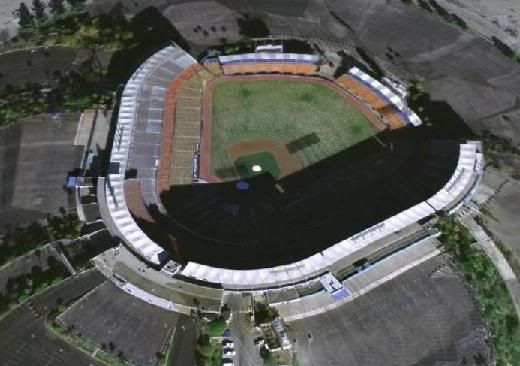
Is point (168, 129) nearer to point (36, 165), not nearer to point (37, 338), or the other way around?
point (36, 165)

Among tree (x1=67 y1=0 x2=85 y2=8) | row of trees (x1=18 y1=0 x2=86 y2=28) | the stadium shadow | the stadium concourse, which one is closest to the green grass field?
the stadium concourse

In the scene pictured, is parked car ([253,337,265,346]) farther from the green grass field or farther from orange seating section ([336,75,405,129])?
orange seating section ([336,75,405,129])

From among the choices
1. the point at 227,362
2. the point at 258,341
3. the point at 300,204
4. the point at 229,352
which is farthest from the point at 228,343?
the point at 300,204

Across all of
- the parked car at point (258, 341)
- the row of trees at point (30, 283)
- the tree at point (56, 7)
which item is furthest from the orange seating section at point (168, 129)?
the tree at point (56, 7)

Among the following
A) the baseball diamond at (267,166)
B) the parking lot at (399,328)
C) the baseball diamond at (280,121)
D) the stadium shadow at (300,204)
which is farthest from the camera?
the baseball diamond at (280,121)

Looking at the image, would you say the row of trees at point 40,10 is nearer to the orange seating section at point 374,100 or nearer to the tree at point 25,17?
the tree at point 25,17

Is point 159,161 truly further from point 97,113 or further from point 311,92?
point 311,92

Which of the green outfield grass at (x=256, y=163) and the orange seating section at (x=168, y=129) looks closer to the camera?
the orange seating section at (x=168, y=129)
